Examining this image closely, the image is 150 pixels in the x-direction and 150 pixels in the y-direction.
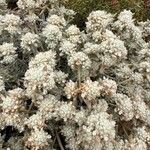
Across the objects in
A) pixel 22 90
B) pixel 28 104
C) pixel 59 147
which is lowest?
pixel 59 147

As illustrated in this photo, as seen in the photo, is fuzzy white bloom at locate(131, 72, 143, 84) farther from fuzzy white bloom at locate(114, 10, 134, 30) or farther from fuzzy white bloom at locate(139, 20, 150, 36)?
fuzzy white bloom at locate(139, 20, 150, 36)

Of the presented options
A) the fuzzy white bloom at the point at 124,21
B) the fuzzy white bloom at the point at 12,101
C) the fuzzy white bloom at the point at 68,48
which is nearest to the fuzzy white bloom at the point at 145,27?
the fuzzy white bloom at the point at 124,21

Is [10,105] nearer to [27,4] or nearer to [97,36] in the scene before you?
[97,36]

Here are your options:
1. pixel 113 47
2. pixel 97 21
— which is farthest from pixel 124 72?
pixel 97 21

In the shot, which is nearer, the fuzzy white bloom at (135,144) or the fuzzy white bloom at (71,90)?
the fuzzy white bloom at (71,90)

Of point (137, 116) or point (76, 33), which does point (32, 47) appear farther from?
point (137, 116)

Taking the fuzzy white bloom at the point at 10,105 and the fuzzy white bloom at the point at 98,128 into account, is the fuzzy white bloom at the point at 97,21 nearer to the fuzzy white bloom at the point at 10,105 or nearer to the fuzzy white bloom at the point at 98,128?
Answer: the fuzzy white bloom at the point at 98,128

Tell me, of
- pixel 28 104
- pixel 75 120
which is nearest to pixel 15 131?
pixel 28 104

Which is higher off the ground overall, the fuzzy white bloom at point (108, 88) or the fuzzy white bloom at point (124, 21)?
the fuzzy white bloom at point (124, 21)
